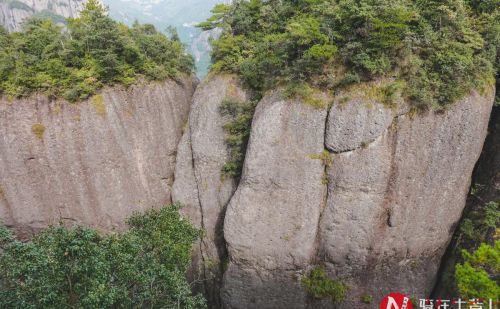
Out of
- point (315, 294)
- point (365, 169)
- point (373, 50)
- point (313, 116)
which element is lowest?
point (315, 294)

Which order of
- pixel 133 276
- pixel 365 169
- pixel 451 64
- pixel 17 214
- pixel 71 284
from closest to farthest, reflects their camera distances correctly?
pixel 71 284
pixel 133 276
pixel 451 64
pixel 365 169
pixel 17 214

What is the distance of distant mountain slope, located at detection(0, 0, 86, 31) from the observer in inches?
4245

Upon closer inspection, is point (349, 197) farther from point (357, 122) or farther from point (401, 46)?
point (401, 46)

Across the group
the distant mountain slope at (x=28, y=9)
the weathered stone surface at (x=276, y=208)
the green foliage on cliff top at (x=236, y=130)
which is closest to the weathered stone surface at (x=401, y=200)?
the weathered stone surface at (x=276, y=208)

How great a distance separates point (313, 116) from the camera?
577 inches

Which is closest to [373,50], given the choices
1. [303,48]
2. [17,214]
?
[303,48]

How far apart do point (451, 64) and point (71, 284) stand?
16.3 meters

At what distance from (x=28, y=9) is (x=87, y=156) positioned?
136 metres

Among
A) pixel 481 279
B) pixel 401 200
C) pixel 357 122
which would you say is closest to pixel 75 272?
pixel 357 122

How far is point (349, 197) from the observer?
14883 millimetres

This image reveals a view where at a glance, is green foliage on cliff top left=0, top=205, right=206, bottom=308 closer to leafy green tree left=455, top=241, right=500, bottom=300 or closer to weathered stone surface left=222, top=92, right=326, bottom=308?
weathered stone surface left=222, top=92, right=326, bottom=308

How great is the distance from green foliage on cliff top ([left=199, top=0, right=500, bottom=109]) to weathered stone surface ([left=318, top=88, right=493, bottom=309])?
126 centimetres

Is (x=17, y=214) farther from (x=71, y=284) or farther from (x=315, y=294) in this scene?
(x=315, y=294)

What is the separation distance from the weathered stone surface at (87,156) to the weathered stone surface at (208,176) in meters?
1.59
